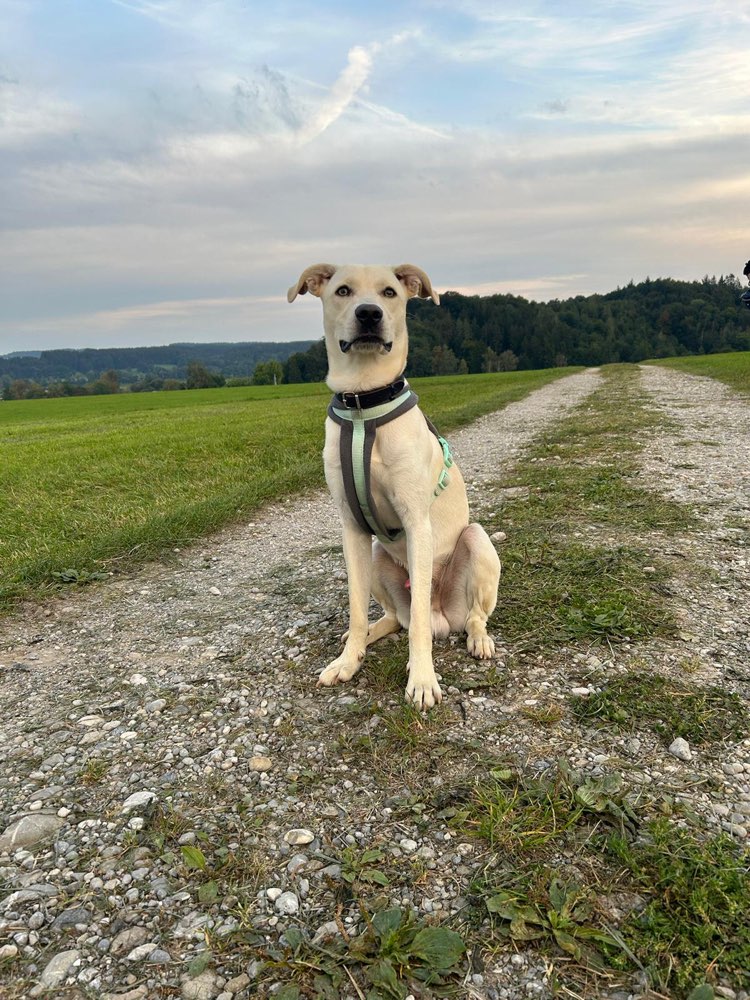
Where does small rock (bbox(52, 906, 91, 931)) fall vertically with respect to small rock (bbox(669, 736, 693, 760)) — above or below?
below

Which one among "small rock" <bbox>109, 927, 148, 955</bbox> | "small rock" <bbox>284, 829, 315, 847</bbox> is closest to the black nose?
"small rock" <bbox>284, 829, 315, 847</bbox>

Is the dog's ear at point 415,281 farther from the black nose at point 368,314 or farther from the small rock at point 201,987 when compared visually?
the small rock at point 201,987

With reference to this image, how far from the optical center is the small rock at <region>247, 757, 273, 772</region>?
10.2ft

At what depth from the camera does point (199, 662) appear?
4.36 metres

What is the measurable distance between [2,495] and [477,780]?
426 inches

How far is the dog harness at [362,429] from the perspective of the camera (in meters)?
3.78

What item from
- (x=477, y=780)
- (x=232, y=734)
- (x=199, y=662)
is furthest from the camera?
(x=199, y=662)

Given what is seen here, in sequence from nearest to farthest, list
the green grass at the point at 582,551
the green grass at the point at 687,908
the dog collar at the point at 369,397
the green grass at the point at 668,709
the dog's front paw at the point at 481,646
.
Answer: the green grass at the point at 687,908, the green grass at the point at 668,709, the dog collar at the point at 369,397, the dog's front paw at the point at 481,646, the green grass at the point at 582,551

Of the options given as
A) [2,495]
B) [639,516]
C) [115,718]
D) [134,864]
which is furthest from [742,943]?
[2,495]

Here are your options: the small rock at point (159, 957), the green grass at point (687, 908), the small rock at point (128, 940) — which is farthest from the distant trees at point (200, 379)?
the green grass at point (687, 908)

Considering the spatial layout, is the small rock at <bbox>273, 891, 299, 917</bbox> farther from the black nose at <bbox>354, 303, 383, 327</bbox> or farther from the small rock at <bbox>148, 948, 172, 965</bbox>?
the black nose at <bbox>354, 303, 383, 327</bbox>

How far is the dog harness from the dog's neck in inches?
1.8

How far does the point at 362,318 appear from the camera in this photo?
12.2 feet

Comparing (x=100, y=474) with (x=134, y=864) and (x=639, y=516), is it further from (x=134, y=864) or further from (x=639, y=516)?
(x=134, y=864)
